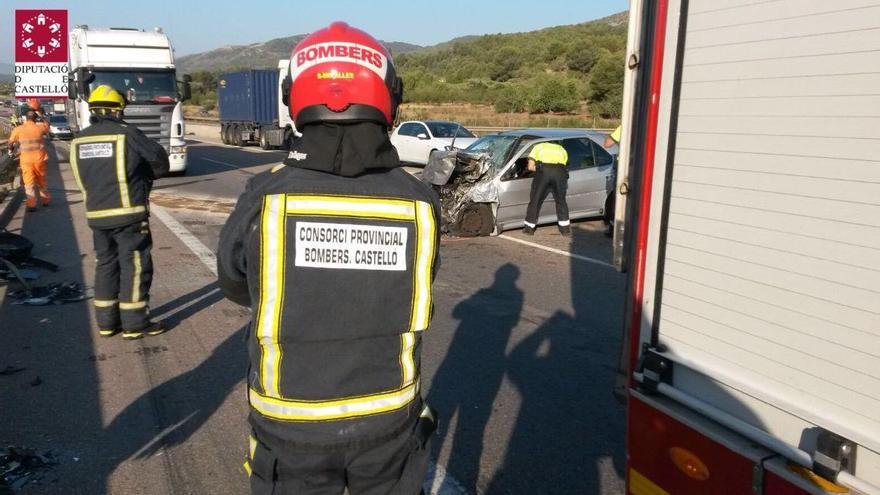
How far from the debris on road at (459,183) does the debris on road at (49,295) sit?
4.90m

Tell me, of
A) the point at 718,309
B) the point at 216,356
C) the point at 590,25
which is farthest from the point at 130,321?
the point at 590,25

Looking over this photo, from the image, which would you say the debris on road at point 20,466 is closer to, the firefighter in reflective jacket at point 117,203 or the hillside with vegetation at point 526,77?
the firefighter in reflective jacket at point 117,203

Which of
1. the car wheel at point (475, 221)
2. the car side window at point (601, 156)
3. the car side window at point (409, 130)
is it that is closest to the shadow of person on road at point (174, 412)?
the car wheel at point (475, 221)

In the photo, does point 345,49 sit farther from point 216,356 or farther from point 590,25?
point 590,25

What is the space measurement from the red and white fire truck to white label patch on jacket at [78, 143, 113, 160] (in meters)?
4.37

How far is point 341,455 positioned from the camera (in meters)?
2.12

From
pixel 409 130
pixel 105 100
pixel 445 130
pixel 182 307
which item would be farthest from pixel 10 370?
pixel 409 130

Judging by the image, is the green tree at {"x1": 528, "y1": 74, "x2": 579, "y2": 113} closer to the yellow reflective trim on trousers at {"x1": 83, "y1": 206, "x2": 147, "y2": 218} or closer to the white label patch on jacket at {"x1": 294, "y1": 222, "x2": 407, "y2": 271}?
the yellow reflective trim on trousers at {"x1": 83, "y1": 206, "x2": 147, "y2": 218}

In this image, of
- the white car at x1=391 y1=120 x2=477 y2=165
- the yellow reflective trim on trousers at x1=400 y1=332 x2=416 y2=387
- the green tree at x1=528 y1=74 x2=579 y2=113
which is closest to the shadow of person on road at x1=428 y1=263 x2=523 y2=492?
the yellow reflective trim on trousers at x1=400 y1=332 x2=416 y2=387

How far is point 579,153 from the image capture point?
11.8m

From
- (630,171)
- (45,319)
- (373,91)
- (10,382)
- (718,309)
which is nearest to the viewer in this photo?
(373,91)

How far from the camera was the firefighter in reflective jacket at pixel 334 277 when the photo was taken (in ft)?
6.66

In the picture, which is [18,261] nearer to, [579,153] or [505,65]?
[579,153]

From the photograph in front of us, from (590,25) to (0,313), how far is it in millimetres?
121973
